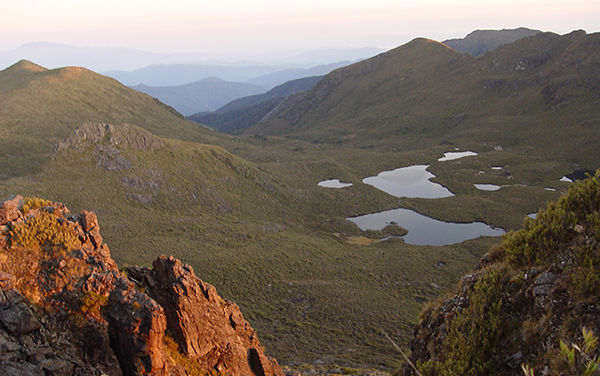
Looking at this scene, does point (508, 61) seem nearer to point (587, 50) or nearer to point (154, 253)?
point (587, 50)

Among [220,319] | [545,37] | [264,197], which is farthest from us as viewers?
[545,37]

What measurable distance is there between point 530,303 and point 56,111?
350 feet

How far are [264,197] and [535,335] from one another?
56.4 metres

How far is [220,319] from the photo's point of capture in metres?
11.8

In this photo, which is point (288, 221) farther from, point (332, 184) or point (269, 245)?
point (332, 184)

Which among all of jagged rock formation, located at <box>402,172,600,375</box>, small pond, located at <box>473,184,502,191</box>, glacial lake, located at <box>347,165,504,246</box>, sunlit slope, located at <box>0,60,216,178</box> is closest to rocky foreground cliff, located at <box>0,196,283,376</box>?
jagged rock formation, located at <box>402,172,600,375</box>

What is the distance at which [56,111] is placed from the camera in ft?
284

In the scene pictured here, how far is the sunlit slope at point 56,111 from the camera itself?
66875 millimetres

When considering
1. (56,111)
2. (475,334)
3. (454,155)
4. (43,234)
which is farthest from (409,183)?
(56,111)

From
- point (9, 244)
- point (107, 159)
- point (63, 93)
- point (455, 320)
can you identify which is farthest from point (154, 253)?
point (63, 93)

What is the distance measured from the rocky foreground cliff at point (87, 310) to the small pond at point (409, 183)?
68.9 meters

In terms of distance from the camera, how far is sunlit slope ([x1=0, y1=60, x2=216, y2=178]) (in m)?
66.9

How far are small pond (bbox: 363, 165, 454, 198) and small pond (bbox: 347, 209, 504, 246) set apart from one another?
11740 mm

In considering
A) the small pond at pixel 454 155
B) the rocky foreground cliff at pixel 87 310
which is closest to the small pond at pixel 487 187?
the small pond at pixel 454 155
